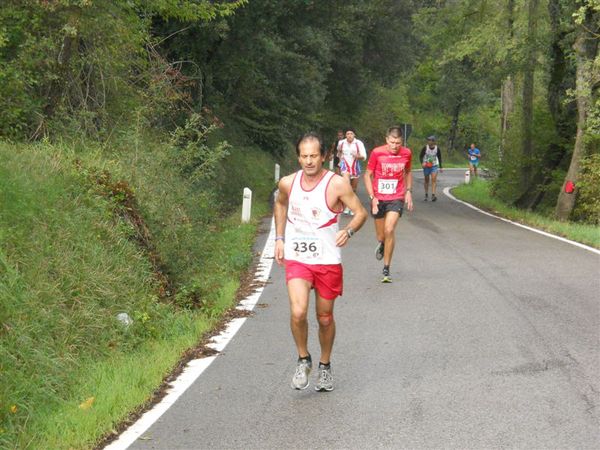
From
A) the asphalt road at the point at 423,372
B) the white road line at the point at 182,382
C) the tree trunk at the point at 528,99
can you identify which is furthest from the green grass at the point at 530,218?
the white road line at the point at 182,382

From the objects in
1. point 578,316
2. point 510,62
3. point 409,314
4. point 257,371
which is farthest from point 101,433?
point 510,62

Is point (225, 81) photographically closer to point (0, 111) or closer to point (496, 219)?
point (496, 219)

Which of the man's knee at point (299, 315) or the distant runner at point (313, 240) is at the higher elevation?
the distant runner at point (313, 240)

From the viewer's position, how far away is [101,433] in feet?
18.9

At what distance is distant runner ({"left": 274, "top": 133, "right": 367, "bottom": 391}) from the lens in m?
6.67

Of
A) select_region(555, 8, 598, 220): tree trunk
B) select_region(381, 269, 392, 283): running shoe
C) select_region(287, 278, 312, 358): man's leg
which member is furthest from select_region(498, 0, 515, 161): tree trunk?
select_region(287, 278, 312, 358): man's leg

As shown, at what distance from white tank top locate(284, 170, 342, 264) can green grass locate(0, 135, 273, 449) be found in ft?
5.01

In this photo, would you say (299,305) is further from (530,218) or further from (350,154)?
(530,218)

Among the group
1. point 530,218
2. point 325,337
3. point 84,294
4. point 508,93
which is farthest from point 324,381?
point 508,93

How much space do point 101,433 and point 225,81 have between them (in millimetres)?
21834

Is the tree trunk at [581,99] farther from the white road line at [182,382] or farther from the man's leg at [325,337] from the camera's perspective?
the man's leg at [325,337]

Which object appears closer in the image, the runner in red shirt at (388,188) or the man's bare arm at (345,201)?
the man's bare arm at (345,201)

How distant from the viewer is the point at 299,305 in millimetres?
6688

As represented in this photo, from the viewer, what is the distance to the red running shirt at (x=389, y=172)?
39.1 feet
